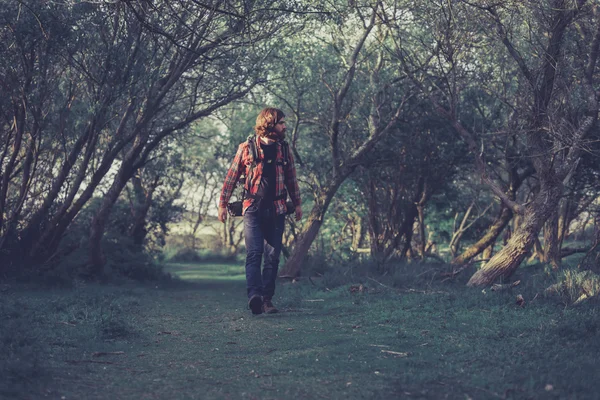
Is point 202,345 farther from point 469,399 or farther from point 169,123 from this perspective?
point 169,123

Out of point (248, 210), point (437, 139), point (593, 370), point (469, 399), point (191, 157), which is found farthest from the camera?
point (191, 157)

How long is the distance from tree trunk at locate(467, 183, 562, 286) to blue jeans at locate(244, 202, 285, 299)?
9.73 ft

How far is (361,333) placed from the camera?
6.67 meters

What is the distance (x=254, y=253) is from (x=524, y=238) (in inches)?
150

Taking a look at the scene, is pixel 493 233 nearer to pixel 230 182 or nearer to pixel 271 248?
pixel 271 248

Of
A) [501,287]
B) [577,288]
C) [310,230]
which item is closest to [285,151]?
[501,287]

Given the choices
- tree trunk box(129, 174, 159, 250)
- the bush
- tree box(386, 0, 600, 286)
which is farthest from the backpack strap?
tree trunk box(129, 174, 159, 250)

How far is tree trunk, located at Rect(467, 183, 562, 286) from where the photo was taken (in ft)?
30.4

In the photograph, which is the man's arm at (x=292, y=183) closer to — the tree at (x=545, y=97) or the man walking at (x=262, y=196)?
the man walking at (x=262, y=196)

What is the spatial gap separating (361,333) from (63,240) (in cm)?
805

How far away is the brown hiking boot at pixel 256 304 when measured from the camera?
7.94 metres

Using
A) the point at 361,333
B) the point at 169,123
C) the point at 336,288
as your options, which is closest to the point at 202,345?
the point at 361,333

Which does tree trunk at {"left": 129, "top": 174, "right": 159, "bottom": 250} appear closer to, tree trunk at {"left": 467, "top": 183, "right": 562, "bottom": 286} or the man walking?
the man walking

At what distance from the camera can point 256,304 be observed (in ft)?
26.2
